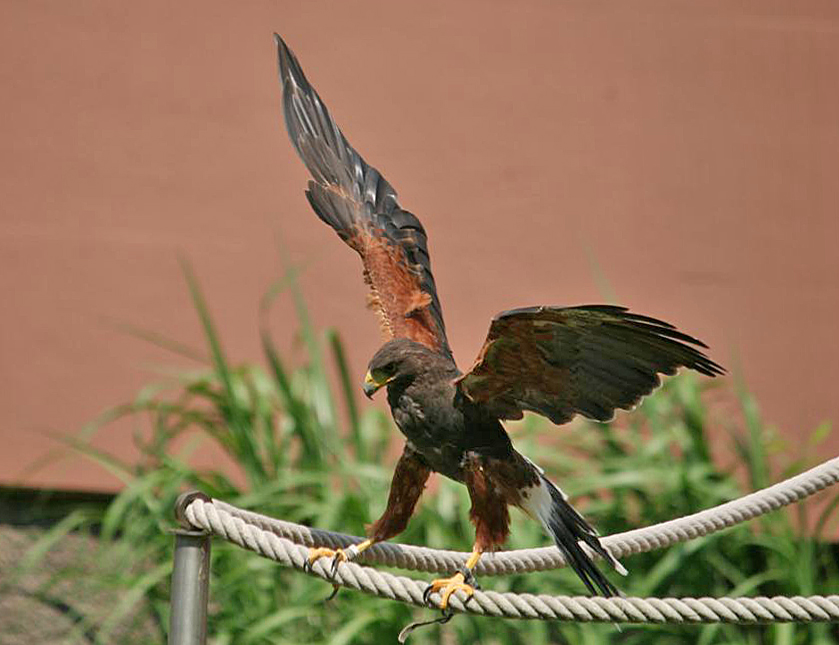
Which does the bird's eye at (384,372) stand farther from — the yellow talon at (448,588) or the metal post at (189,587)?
the metal post at (189,587)

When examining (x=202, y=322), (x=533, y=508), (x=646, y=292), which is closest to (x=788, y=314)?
(x=646, y=292)

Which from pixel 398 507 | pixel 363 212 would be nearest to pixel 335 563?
pixel 398 507

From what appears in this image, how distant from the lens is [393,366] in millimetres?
2764

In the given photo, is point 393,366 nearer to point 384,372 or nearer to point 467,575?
point 384,372

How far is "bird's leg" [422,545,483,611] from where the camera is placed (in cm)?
264

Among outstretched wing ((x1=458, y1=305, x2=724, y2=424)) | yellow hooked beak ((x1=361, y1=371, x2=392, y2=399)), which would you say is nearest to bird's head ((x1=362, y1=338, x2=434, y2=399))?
yellow hooked beak ((x1=361, y1=371, x2=392, y2=399))

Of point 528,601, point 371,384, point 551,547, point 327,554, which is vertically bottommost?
point 528,601

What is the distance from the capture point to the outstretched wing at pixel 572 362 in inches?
97.0

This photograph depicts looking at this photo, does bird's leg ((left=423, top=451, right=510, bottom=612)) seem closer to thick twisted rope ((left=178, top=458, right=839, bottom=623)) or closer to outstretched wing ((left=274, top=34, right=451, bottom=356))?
thick twisted rope ((left=178, top=458, right=839, bottom=623))

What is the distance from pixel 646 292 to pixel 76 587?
6.67 ft

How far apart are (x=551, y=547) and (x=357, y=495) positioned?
1.42 m

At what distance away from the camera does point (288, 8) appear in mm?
4676

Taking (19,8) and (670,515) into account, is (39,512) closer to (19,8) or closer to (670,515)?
(19,8)

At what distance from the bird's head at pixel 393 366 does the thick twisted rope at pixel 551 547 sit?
0.30 meters
